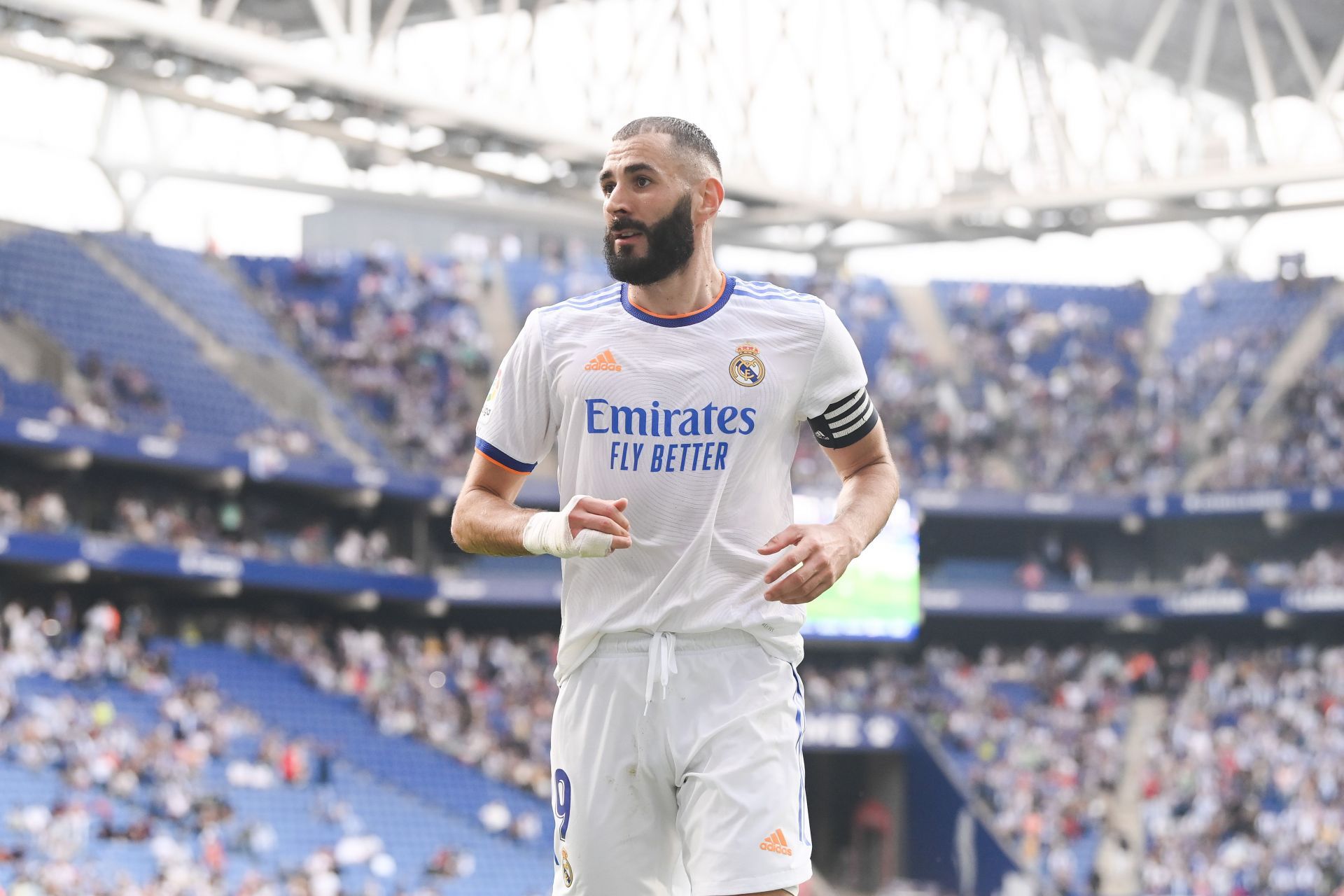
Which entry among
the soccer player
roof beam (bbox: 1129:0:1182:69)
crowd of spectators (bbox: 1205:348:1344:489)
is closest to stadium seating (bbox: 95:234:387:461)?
crowd of spectators (bbox: 1205:348:1344:489)

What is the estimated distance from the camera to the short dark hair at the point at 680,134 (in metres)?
5.00

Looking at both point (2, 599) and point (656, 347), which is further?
point (2, 599)

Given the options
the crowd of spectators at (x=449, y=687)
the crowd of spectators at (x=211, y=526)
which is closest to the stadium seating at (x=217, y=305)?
the crowd of spectators at (x=211, y=526)

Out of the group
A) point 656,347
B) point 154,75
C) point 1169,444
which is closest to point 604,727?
point 656,347

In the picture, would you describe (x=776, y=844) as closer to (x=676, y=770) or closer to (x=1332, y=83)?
(x=676, y=770)

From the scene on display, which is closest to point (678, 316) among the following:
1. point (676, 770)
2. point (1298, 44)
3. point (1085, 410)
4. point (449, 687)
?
point (676, 770)

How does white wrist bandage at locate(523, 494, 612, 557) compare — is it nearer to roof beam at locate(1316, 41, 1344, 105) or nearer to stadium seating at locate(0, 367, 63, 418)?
stadium seating at locate(0, 367, 63, 418)

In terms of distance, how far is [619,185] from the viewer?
16.3 feet

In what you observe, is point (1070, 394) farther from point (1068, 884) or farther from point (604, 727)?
point (604, 727)

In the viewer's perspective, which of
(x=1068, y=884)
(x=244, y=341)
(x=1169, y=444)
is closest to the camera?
(x=1068, y=884)

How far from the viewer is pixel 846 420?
520 centimetres

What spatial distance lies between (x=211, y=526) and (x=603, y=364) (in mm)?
31558

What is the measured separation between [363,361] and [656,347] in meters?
35.7

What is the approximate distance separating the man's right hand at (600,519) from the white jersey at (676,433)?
387mm
